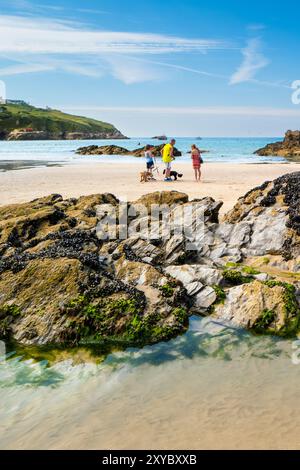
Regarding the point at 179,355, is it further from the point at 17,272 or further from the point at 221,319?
the point at 17,272

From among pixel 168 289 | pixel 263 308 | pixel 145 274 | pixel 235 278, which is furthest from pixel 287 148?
pixel 168 289

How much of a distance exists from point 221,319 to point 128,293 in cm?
180

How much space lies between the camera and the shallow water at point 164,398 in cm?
479

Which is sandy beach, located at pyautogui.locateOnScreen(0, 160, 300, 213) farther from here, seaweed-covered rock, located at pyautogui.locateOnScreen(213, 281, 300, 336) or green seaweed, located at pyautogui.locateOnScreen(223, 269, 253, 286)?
seaweed-covered rock, located at pyautogui.locateOnScreen(213, 281, 300, 336)

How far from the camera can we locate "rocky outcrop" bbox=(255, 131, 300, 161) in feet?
224

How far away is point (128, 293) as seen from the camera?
7750 mm

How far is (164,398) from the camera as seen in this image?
18.1ft

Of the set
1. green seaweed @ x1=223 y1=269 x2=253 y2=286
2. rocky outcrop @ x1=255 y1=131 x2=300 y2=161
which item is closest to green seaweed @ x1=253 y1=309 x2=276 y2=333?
green seaweed @ x1=223 y1=269 x2=253 y2=286

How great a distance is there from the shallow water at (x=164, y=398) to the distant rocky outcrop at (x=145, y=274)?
0.61 m

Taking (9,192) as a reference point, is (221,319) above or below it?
below

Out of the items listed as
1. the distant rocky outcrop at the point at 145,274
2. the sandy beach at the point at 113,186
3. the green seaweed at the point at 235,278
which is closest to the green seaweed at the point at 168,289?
the distant rocky outcrop at the point at 145,274

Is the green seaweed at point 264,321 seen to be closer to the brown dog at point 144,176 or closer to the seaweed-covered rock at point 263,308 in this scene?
the seaweed-covered rock at point 263,308
